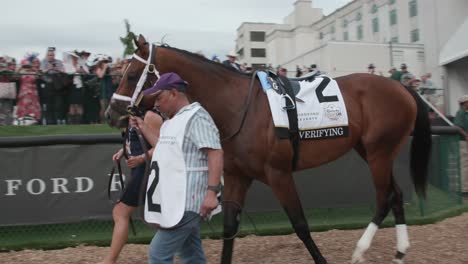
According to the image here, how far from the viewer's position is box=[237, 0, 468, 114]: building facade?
974 inches

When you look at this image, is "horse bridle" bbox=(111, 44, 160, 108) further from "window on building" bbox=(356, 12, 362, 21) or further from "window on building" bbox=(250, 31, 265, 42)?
"window on building" bbox=(250, 31, 265, 42)

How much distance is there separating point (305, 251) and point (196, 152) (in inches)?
109

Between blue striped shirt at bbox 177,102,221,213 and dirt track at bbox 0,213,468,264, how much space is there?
2.25 m

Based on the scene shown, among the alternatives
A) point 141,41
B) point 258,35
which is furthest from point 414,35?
point 258,35

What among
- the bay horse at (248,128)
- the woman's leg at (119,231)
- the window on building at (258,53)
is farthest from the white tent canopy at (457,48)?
the window on building at (258,53)

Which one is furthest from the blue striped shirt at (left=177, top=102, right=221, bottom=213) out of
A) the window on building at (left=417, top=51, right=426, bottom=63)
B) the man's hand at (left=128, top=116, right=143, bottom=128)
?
the window on building at (left=417, top=51, right=426, bottom=63)

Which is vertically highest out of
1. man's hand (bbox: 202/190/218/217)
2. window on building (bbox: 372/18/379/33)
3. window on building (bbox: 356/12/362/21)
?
window on building (bbox: 356/12/362/21)

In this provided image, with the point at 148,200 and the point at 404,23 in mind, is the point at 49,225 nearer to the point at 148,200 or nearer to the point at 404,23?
the point at 148,200

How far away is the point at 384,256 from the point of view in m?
5.12

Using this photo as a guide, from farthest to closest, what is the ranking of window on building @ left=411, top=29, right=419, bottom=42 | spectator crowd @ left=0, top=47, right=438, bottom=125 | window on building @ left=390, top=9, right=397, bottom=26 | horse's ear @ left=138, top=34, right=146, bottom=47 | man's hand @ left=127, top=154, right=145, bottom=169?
window on building @ left=390, top=9, right=397, bottom=26 → window on building @ left=411, top=29, right=419, bottom=42 → spectator crowd @ left=0, top=47, right=438, bottom=125 → horse's ear @ left=138, top=34, right=146, bottom=47 → man's hand @ left=127, top=154, right=145, bottom=169

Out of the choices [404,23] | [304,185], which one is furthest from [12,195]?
[404,23]

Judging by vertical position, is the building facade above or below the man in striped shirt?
above

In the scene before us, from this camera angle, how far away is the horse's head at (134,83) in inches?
162

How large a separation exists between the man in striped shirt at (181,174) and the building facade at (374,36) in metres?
14.7
